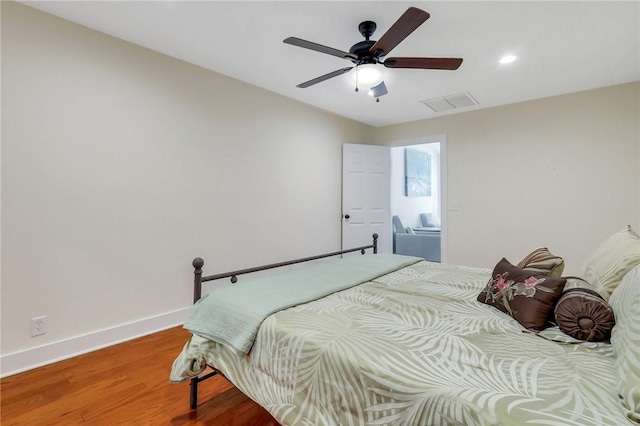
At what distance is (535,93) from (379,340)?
12.2 feet

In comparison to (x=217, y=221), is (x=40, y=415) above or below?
below

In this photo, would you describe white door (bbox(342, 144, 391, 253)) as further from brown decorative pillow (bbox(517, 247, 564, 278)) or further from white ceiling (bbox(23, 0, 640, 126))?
A: brown decorative pillow (bbox(517, 247, 564, 278))

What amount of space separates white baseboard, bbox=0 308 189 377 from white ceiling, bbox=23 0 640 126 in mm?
2393

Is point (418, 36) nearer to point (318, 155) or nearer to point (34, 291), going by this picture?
point (318, 155)

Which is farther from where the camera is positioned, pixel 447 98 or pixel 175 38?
pixel 447 98

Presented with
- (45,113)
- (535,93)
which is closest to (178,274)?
(45,113)

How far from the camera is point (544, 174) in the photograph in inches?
138

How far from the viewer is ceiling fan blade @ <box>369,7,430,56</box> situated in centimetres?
149

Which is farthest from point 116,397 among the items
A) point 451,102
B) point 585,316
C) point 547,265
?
point 451,102

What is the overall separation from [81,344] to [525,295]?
2.98 metres

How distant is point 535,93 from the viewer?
3363mm

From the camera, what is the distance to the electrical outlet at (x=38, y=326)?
2021mm

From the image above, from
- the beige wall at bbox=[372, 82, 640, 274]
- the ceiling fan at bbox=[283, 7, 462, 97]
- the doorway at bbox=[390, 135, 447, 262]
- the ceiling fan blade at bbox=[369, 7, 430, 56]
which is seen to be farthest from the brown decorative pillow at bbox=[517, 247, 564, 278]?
the doorway at bbox=[390, 135, 447, 262]

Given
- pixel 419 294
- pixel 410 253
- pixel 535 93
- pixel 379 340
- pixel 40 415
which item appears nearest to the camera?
pixel 379 340
